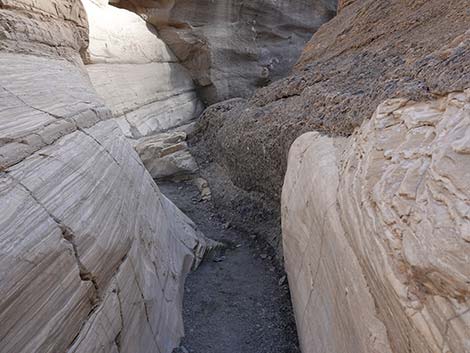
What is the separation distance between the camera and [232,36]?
31.5 feet

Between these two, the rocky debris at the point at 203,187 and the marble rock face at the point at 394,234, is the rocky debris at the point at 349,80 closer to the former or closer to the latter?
the marble rock face at the point at 394,234

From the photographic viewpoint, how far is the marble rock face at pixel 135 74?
7133 mm

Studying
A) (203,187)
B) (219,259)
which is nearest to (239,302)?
(219,259)

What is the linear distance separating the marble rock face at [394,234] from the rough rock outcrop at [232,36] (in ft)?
23.6

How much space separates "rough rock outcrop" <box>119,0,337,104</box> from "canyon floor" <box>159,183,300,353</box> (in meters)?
→ 5.42

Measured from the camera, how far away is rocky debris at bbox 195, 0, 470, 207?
7.86 feet

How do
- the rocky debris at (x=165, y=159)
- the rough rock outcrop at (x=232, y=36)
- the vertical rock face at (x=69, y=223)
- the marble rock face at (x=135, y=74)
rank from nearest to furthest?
the vertical rock face at (x=69, y=223)
the rocky debris at (x=165, y=159)
the marble rock face at (x=135, y=74)
the rough rock outcrop at (x=232, y=36)


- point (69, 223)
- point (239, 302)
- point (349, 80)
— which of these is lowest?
point (239, 302)

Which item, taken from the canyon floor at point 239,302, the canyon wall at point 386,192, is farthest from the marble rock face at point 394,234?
the canyon floor at point 239,302

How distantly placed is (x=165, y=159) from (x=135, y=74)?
7.51 ft

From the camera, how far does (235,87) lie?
973 centimetres

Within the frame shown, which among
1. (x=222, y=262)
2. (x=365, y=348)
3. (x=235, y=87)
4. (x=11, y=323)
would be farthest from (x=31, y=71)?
(x=235, y=87)

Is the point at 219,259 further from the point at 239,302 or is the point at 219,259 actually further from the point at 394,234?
the point at 394,234

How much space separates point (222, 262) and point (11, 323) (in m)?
3.04
